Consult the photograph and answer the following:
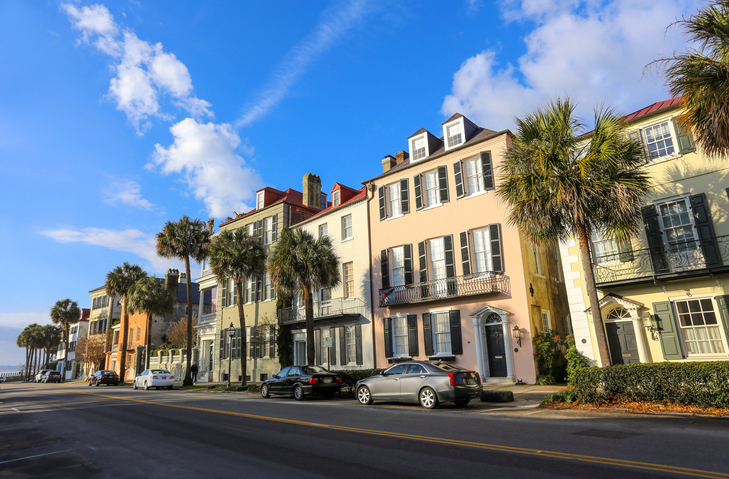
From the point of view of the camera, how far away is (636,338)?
15961 millimetres

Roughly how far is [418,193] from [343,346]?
1005cm

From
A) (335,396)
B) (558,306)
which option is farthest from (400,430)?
(558,306)

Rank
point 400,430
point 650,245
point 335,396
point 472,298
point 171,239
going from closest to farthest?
point 400,430 → point 650,245 → point 335,396 → point 472,298 → point 171,239

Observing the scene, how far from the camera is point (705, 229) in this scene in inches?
591

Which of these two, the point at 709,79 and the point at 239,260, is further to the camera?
the point at 239,260

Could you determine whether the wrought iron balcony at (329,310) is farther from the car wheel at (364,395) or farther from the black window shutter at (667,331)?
the black window shutter at (667,331)

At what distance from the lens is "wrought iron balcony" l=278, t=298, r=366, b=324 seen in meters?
25.8

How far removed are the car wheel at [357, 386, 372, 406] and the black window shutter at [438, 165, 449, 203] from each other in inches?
442

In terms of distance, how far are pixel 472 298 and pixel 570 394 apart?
864 cm

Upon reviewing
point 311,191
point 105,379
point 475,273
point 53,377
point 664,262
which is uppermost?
point 311,191

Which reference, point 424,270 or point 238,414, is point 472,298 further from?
point 238,414

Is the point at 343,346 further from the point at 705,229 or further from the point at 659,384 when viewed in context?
the point at 705,229

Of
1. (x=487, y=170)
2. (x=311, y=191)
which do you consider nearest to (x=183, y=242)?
(x=311, y=191)

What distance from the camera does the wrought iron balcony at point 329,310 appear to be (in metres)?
25.8
